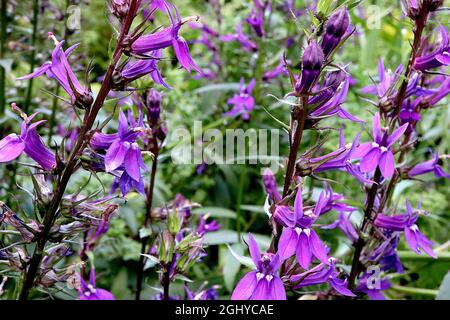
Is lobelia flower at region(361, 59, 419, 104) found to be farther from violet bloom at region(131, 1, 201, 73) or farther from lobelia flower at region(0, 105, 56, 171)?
lobelia flower at region(0, 105, 56, 171)

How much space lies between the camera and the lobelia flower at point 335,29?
44.1 inches

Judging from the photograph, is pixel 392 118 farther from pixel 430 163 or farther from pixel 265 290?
pixel 265 290

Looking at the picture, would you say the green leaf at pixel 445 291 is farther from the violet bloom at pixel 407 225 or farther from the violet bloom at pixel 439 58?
the violet bloom at pixel 439 58

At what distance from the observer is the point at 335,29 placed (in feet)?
3.71

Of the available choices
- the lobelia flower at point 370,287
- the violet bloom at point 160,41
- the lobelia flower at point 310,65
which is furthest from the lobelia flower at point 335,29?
the lobelia flower at point 370,287

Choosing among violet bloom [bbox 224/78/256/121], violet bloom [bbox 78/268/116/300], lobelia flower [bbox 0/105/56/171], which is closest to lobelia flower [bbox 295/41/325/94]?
lobelia flower [bbox 0/105/56/171]

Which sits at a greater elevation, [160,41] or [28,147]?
[160,41]

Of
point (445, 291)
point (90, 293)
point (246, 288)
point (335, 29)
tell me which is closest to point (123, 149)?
point (246, 288)

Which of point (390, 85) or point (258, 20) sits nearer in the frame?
point (390, 85)

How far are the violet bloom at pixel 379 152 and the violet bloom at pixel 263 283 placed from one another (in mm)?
421

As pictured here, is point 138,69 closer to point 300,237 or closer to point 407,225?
point 300,237

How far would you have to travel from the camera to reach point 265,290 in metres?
1.12
